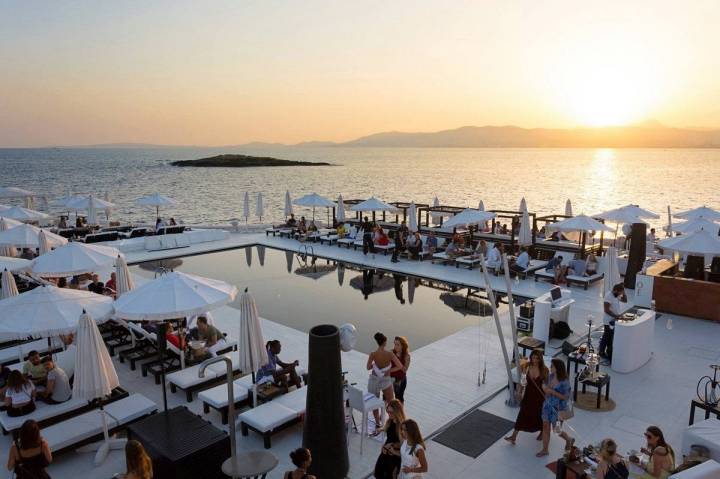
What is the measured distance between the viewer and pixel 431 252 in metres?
18.8

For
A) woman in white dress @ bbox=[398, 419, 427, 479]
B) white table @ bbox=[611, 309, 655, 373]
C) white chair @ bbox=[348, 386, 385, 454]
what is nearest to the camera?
woman in white dress @ bbox=[398, 419, 427, 479]

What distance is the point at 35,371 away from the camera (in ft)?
25.0

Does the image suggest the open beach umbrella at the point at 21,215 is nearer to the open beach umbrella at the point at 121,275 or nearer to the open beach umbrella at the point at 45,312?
the open beach umbrella at the point at 121,275

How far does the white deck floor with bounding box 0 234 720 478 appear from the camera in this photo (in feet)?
21.7

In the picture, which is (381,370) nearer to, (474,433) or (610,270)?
(474,433)

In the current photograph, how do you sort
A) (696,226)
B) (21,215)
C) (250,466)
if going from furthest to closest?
(21,215)
(696,226)
(250,466)

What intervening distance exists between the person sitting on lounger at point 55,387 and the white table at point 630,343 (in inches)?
354

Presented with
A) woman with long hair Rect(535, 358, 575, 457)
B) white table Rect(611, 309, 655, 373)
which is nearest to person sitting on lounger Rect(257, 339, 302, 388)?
woman with long hair Rect(535, 358, 575, 457)

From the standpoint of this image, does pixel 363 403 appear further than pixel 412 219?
No

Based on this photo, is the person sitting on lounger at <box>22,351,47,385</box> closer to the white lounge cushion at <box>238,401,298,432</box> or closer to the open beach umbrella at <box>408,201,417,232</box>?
the white lounge cushion at <box>238,401,298,432</box>

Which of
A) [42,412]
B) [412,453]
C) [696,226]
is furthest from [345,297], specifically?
[696,226]

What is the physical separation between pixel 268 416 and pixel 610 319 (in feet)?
21.4

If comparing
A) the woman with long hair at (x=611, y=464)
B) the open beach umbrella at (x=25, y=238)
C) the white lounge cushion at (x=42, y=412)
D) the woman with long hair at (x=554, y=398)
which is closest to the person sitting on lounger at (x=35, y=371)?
the white lounge cushion at (x=42, y=412)

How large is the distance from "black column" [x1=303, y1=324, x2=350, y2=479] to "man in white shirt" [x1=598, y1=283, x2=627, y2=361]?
19.5ft
